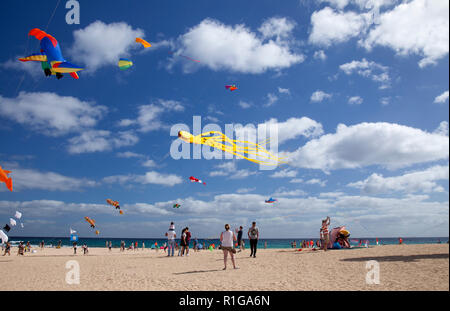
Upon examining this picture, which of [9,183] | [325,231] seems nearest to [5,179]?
[9,183]

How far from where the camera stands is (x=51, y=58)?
11016mm

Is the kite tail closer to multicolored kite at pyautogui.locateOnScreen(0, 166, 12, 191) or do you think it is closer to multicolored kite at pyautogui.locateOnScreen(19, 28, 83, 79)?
multicolored kite at pyautogui.locateOnScreen(0, 166, 12, 191)

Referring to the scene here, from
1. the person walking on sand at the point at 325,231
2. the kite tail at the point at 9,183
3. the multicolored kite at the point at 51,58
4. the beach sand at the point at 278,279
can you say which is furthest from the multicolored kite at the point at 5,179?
the person walking on sand at the point at 325,231

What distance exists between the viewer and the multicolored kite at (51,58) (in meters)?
11.0

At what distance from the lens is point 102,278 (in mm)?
9281

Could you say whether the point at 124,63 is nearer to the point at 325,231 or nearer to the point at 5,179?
the point at 5,179

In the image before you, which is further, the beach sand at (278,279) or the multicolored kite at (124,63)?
the multicolored kite at (124,63)

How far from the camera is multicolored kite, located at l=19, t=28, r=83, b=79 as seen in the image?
36.0 feet

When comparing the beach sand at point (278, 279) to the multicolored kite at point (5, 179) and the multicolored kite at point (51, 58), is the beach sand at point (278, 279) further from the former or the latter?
the multicolored kite at point (51, 58)

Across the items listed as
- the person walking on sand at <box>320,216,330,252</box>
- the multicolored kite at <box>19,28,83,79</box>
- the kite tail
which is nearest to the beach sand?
the kite tail

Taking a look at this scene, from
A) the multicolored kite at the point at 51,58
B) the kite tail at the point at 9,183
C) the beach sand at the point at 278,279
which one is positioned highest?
the multicolored kite at the point at 51,58
